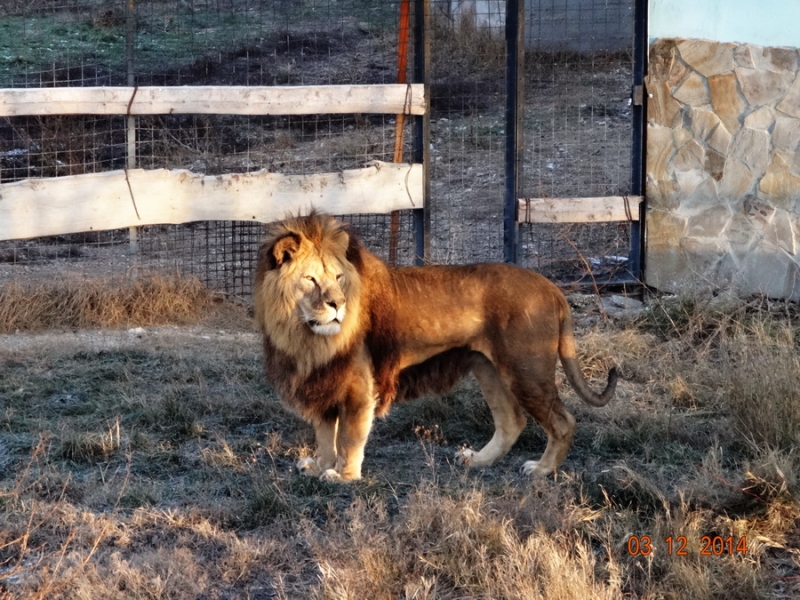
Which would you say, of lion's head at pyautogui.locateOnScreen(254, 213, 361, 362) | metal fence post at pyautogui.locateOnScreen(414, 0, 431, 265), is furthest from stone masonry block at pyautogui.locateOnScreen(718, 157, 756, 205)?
lion's head at pyautogui.locateOnScreen(254, 213, 361, 362)

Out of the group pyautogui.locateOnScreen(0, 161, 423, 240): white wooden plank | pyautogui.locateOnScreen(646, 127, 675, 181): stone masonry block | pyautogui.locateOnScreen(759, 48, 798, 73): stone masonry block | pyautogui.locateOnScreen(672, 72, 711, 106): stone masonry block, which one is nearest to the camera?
pyautogui.locateOnScreen(0, 161, 423, 240): white wooden plank

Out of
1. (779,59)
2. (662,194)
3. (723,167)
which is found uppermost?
(779,59)

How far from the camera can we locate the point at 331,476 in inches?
214

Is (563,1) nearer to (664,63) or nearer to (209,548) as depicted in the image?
(664,63)

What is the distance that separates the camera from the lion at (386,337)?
17.2 ft

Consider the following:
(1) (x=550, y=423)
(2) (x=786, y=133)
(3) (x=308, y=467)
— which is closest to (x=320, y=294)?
(3) (x=308, y=467)

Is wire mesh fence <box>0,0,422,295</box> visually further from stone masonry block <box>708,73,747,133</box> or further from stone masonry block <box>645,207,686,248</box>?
stone masonry block <box>708,73,747,133</box>

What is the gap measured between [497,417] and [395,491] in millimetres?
976

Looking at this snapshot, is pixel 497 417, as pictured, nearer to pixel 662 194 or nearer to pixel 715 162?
pixel 662 194

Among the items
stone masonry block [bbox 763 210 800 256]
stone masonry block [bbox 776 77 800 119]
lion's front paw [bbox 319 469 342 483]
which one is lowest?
lion's front paw [bbox 319 469 342 483]

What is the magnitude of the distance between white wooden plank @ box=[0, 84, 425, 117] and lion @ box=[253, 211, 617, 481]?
129 inches

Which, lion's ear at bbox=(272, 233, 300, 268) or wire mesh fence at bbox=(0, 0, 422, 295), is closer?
lion's ear at bbox=(272, 233, 300, 268)

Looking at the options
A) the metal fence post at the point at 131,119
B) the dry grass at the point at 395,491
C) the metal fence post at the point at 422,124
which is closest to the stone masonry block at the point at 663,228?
the dry grass at the point at 395,491

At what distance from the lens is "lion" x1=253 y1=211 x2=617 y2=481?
5.25m
